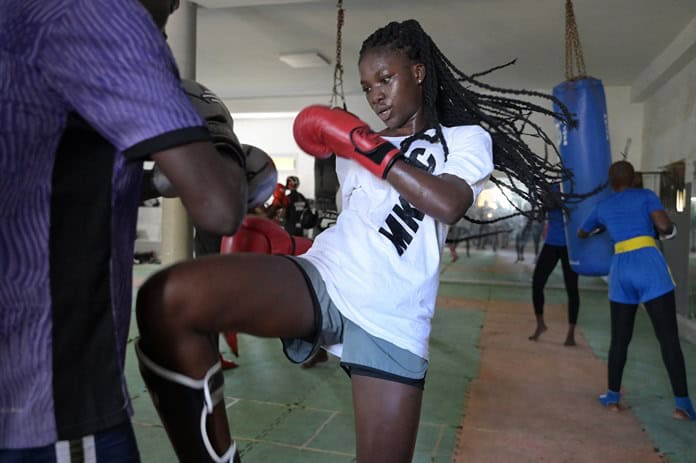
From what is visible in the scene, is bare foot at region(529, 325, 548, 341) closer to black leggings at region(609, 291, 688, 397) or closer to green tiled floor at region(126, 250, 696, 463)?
green tiled floor at region(126, 250, 696, 463)

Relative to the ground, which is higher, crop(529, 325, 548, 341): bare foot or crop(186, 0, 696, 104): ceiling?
crop(186, 0, 696, 104): ceiling

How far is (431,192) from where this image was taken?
4.72ft

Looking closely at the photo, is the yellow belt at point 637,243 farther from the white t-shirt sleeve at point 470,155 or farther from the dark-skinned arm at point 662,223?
the white t-shirt sleeve at point 470,155

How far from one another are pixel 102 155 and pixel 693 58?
704 centimetres

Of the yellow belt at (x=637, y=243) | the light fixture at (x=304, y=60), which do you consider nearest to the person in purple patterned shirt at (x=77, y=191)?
the yellow belt at (x=637, y=243)

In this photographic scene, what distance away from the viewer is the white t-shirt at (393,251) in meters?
1.48

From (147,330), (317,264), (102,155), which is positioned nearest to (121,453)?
(147,330)

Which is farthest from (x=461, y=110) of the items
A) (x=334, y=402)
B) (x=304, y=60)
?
(x=304, y=60)

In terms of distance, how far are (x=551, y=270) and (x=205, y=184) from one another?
4.86 meters

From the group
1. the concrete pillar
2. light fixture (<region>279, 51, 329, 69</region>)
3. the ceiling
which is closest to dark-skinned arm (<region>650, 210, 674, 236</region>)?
the ceiling

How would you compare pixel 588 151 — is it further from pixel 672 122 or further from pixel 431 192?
pixel 672 122

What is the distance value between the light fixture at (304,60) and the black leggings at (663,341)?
5.16 meters

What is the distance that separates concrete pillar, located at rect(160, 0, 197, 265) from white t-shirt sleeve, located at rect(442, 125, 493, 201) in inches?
158

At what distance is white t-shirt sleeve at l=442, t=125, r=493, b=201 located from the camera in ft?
5.06
